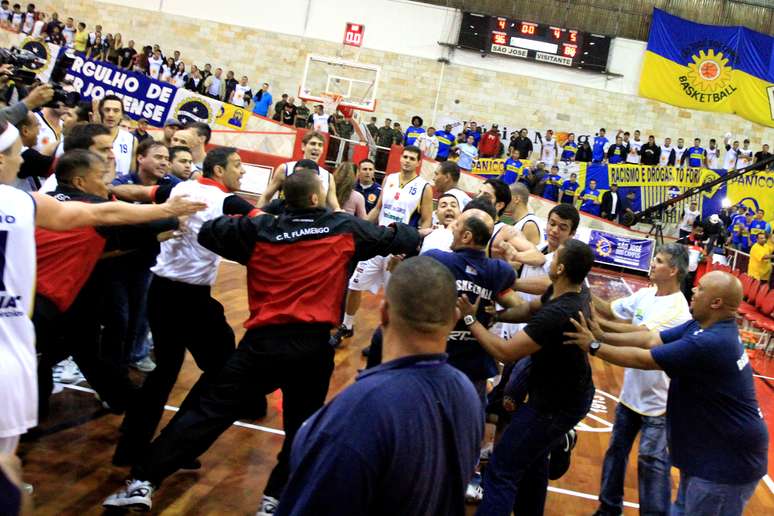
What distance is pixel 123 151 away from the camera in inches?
285

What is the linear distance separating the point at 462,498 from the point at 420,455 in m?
0.29

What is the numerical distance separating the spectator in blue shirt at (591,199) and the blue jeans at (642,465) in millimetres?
19103

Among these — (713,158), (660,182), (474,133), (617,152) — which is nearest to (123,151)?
(474,133)

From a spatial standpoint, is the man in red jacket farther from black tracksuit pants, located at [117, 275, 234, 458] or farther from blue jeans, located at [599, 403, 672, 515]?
black tracksuit pants, located at [117, 275, 234, 458]

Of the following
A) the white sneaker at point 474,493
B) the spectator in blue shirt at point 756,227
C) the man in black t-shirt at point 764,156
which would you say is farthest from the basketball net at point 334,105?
the white sneaker at point 474,493

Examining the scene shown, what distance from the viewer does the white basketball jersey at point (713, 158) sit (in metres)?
25.8

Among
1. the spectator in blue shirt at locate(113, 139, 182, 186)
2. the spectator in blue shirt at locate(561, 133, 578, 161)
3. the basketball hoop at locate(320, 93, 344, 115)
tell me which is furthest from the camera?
the spectator in blue shirt at locate(561, 133, 578, 161)

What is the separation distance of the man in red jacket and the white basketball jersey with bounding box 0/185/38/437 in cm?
2317

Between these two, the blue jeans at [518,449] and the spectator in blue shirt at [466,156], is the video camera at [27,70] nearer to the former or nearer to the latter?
the blue jeans at [518,449]

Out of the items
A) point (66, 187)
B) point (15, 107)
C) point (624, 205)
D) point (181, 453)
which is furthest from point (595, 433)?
point (624, 205)

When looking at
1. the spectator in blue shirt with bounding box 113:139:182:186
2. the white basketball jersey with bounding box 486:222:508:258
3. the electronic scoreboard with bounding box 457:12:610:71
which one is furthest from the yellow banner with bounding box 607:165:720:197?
the spectator in blue shirt with bounding box 113:139:182:186

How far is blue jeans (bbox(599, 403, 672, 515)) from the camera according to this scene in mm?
4680

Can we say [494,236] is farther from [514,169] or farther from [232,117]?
[232,117]

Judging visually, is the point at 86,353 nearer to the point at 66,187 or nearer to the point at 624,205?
the point at 66,187
